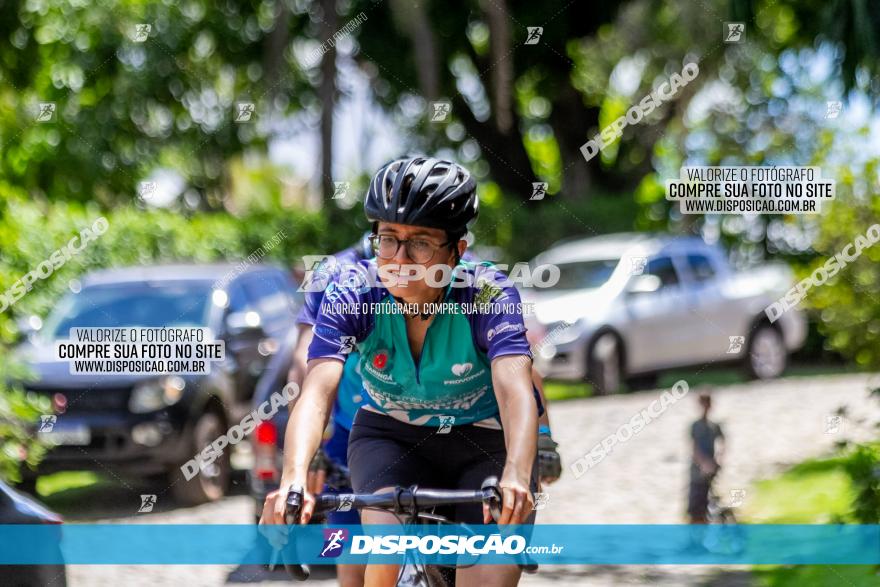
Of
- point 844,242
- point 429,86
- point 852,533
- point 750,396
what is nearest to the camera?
point 852,533

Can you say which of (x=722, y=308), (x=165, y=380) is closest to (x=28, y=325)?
(x=165, y=380)

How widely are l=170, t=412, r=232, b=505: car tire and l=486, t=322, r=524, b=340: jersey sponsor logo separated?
7.18 m

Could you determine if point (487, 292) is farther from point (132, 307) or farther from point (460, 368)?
point (132, 307)

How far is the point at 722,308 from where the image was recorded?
1678 centimetres

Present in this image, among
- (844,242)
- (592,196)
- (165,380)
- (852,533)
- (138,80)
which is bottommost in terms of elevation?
(852,533)

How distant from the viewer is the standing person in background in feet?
27.9

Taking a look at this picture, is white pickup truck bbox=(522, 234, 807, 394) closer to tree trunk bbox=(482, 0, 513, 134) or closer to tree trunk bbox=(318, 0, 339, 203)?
tree trunk bbox=(482, 0, 513, 134)

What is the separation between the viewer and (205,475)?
10883mm

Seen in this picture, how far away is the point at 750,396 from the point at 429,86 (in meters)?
5.40

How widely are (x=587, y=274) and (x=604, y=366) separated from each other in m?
1.32

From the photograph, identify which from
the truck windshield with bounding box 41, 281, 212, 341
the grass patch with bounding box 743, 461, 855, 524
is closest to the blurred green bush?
the truck windshield with bounding box 41, 281, 212, 341

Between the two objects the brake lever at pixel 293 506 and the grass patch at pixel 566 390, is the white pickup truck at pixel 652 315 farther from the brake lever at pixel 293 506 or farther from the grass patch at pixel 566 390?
the brake lever at pixel 293 506

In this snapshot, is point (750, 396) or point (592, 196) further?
point (592, 196)

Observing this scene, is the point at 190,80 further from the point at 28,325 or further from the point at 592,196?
the point at 28,325
